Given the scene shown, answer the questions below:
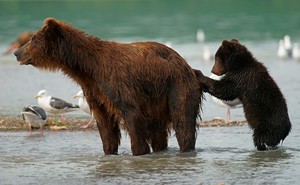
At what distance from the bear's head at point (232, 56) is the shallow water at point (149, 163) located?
98 cm

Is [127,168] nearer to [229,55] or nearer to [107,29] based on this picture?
[229,55]

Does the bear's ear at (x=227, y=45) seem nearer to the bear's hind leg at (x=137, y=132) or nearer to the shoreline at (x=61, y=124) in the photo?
the bear's hind leg at (x=137, y=132)

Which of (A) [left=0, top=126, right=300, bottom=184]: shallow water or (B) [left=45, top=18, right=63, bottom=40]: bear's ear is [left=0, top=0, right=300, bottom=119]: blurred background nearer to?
(A) [left=0, top=126, right=300, bottom=184]: shallow water

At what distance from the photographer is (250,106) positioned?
1004cm

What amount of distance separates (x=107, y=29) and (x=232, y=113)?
24.5 meters

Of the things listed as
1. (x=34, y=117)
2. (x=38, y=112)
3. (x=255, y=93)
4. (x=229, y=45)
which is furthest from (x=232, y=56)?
(x=38, y=112)

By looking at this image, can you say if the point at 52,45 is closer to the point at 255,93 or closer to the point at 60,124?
the point at 255,93

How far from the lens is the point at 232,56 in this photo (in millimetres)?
10102

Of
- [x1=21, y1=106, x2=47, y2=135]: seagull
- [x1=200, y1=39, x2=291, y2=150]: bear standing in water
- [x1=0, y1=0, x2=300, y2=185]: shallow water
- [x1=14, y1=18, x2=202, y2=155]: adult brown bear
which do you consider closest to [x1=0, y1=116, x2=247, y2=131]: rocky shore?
[x1=21, y1=106, x2=47, y2=135]: seagull

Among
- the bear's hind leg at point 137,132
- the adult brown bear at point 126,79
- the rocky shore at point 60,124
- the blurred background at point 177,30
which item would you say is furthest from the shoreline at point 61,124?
the bear's hind leg at point 137,132

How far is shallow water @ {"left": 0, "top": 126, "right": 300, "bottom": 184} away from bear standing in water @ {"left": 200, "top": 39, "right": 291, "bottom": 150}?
229 millimetres

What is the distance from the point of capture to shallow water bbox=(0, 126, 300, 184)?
860cm

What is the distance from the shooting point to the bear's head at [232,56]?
33.0 ft

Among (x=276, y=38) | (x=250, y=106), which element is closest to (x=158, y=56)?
(x=250, y=106)
